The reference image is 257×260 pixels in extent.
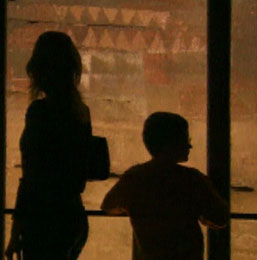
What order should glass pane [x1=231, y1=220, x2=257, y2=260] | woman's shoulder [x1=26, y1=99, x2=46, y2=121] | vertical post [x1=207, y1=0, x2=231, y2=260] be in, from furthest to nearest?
glass pane [x1=231, y1=220, x2=257, y2=260] → vertical post [x1=207, y1=0, x2=231, y2=260] → woman's shoulder [x1=26, y1=99, x2=46, y2=121]

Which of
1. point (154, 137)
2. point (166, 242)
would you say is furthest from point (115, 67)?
point (166, 242)

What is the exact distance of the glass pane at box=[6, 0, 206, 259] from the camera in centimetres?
280

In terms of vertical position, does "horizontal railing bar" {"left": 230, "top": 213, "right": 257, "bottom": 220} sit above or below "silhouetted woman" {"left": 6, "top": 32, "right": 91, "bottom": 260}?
below

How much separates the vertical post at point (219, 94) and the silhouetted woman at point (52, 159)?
594 millimetres

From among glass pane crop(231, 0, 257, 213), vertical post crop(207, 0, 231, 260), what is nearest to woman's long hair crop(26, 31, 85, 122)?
vertical post crop(207, 0, 231, 260)

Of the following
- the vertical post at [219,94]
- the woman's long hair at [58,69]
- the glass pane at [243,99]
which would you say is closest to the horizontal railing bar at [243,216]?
the vertical post at [219,94]

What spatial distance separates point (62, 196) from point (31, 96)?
1.41 ft

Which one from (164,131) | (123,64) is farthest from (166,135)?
(123,64)

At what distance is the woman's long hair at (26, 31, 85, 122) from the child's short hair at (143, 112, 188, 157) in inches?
11.4

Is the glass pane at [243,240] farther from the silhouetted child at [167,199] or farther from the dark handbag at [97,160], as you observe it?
the dark handbag at [97,160]

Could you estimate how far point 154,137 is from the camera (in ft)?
6.64

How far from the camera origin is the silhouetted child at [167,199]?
2.01 m

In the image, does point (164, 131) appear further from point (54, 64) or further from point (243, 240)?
point (243, 240)

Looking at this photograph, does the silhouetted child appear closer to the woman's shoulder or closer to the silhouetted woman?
the silhouetted woman
